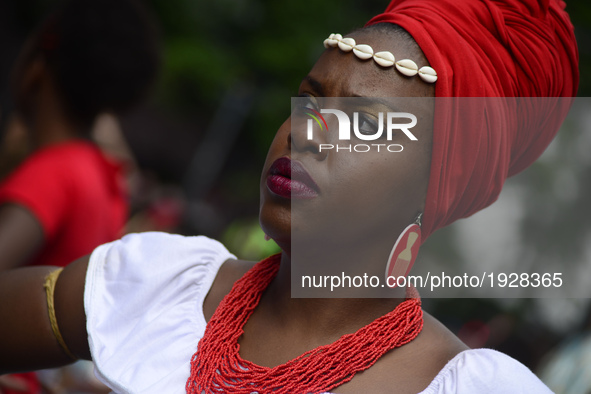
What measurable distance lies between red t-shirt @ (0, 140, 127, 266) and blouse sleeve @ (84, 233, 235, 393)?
0.74 metres

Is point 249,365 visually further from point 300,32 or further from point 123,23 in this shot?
point 300,32

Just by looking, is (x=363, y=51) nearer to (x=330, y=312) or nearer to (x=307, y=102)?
(x=307, y=102)

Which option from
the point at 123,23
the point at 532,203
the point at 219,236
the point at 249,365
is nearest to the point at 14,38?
the point at 219,236

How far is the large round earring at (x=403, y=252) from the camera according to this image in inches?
53.0

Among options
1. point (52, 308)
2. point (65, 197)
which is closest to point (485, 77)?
point (52, 308)

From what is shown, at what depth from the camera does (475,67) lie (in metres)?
1.32

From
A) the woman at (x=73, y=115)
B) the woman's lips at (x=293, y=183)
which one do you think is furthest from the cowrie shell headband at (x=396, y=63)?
the woman at (x=73, y=115)

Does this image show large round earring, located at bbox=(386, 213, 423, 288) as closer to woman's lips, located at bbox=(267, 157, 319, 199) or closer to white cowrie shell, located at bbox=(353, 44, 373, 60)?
woman's lips, located at bbox=(267, 157, 319, 199)

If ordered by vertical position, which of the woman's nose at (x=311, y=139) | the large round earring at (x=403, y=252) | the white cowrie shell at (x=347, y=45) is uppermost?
the white cowrie shell at (x=347, y=45)

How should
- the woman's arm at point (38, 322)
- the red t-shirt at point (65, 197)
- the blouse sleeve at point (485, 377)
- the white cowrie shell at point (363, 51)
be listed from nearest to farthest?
the blouse sleeve at point (485, 377), the white cowrie shell at point (363, 51), the woman's arm at point (38, 322), the red t-shirt at point (65, 197)

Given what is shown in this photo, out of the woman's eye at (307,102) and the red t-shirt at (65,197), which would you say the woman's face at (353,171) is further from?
the red t-shirt at (65,197)

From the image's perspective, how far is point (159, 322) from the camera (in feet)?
4.64

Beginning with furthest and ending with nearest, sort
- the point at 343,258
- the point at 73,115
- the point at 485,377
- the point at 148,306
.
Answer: the point at 73,115 → the point at 148,306 → the point at 343,258 → the point at 485,377

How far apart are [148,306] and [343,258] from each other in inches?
19.1
